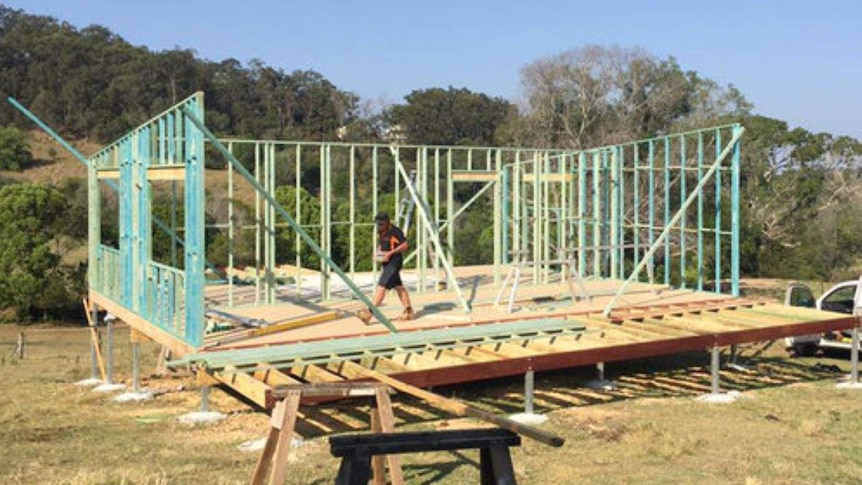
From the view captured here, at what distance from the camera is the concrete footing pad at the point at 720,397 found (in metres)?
9.81

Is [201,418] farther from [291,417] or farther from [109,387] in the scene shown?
[291,417]

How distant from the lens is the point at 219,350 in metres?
8.65

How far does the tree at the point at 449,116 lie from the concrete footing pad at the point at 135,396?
40.3 m

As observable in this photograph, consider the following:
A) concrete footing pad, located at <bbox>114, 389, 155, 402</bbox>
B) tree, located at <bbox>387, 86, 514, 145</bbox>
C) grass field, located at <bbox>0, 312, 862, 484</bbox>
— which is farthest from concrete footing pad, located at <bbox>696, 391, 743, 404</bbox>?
tree, located at <bbox>387, 86, 514, 145</bbox>

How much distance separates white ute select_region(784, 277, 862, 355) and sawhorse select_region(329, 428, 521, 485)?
1010cm

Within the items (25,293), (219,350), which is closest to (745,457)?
(219,350)

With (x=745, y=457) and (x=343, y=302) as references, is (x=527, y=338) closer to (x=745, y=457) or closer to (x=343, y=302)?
(x=745, y=457)

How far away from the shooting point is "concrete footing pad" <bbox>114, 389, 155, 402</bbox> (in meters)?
10.4

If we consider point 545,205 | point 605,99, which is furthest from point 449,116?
point 545,205

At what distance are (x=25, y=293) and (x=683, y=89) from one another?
26.5 m

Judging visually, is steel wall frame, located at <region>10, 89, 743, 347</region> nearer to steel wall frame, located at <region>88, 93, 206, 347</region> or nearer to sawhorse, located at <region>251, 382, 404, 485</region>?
steel wall frame, located at <region>88, 93, 206, 347</region>

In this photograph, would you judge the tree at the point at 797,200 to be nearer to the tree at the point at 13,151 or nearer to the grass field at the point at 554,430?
the grass field at the point at 554,430

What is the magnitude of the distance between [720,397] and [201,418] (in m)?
5.73

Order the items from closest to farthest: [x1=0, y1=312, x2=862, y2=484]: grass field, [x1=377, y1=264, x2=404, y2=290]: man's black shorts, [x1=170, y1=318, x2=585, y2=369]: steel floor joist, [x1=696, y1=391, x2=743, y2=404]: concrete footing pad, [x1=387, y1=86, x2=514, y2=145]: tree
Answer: [x1=0, y1=312, x2=862, y2=484]: grass field, [x1=170, y1=318, x2=585, y2=369]: steel floor joist, [x1=696, y1=391, x2=743, y2=404]: concrete footing pad, [x1=377, y1=264, x2=404, y2=290]: man's black shorts, [x1=387, y1=86, x2=514, y2=145]: tree
